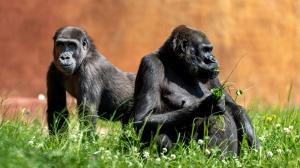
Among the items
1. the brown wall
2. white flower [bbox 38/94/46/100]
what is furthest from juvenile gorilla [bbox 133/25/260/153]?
the brown wall

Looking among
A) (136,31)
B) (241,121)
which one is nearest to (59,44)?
(241,121)

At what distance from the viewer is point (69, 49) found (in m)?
8.91

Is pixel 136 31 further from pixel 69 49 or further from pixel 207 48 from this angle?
pixel 207 48

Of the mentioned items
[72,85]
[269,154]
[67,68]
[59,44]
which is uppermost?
[59,44]

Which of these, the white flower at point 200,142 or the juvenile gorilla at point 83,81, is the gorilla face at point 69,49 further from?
the white flower at point 200,142

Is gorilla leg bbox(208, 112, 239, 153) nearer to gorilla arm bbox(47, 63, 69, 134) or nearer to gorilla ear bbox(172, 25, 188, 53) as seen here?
gorilla ear bbox(172, 25, 188, 53)

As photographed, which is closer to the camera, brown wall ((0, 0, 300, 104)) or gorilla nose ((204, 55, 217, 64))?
gorilla nose ((204, 55, 217, 64))

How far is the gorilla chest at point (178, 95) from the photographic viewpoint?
734cm

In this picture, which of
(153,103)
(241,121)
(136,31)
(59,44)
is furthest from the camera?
(136,31)

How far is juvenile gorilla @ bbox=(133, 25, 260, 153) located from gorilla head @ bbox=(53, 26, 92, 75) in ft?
4.66

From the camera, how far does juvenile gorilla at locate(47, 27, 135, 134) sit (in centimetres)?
881

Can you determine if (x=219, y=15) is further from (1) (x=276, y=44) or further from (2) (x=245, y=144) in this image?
(2) (x=245, y=144)

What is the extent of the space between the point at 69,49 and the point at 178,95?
1.86 m

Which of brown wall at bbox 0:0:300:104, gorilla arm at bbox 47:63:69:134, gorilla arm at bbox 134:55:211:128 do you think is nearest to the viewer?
gorilla arm at bbox 134:55:211:128
